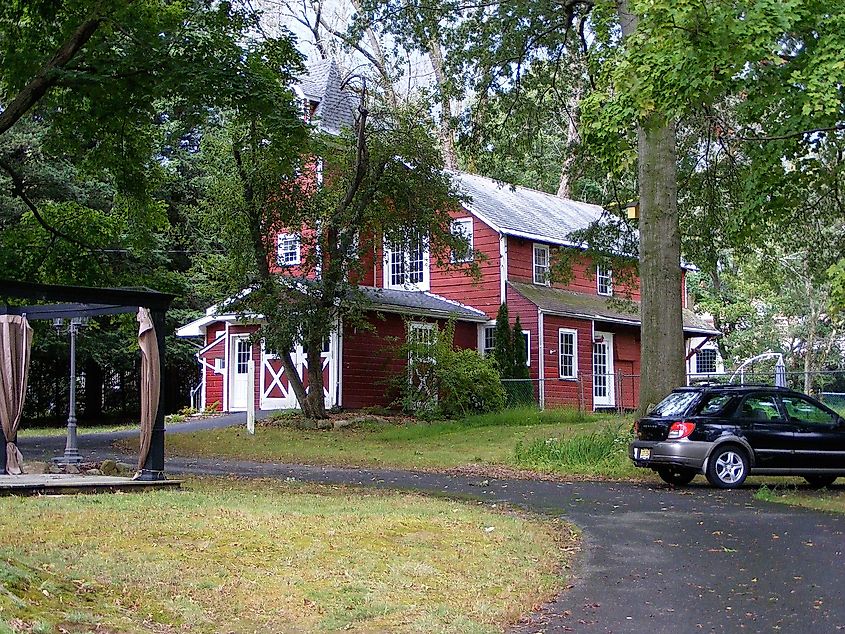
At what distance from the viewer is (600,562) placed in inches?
394

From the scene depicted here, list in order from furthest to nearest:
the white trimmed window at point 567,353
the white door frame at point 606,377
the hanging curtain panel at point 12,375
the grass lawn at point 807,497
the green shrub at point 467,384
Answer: the white door frame at point 606,377, the white trimmed window at point 567,353, the green shrub at point 467,384, the hanging curtain panel at point 12,375, the grass lawn at point 807,497

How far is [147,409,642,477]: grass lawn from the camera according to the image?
19361mm

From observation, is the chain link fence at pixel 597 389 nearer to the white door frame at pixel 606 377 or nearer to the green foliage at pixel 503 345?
the white door frame at pixel 606 377

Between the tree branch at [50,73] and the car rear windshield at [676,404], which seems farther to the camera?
the tree branch at [50,73]

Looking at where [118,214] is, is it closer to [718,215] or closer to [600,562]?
[718,215]

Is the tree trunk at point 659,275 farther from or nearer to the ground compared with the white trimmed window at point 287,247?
nearer to the ground

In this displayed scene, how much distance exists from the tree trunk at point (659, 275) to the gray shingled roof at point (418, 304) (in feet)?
41.2

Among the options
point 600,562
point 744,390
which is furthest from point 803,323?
point 600,562

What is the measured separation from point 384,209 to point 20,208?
12786 millimetres

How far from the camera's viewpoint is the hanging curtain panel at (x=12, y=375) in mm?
14977

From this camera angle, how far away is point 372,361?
31.6 m

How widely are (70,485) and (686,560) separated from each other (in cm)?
797

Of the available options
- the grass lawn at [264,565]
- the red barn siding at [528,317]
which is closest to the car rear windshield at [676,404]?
the grass lawn at [264,565]

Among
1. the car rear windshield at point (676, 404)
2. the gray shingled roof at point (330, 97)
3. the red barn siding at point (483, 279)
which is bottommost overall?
the car rear windshield at point (676, 404)
